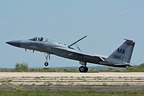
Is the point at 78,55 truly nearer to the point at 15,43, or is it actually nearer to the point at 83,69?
the point at 83,69

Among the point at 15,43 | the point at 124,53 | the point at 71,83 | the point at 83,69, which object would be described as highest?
the point at 15,43

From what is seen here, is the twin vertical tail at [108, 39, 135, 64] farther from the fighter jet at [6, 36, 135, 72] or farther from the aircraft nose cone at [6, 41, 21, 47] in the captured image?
the aircraft nose cone at [6, 41, 21, 47]

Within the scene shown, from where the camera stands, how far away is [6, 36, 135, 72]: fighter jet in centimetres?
5135

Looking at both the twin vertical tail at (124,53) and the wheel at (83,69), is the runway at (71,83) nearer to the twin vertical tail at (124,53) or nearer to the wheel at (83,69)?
the wheel at (83,69)

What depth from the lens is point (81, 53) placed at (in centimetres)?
5262

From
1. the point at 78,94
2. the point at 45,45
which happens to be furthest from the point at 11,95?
the point at 45,45

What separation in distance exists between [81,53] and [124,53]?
4.90 metres

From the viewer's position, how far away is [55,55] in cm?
5284

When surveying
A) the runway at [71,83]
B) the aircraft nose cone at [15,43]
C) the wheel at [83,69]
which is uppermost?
the aircraft nose cone at [15,43]

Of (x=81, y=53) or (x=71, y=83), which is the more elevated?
(x=81, y=53)

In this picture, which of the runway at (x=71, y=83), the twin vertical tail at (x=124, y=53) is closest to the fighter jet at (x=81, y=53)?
the twin vertical tail at (x=124, y=53)

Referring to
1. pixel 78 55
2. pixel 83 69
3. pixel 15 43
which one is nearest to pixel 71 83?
pixel 83 69

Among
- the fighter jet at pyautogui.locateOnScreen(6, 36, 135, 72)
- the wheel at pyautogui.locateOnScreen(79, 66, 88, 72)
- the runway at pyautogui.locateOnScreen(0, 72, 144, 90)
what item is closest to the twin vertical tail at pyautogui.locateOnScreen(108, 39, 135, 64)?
the fighter jet at pyautogui.locateOnScreen(6, 36, 135, 72)

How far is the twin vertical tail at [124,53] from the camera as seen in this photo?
5109 cm
